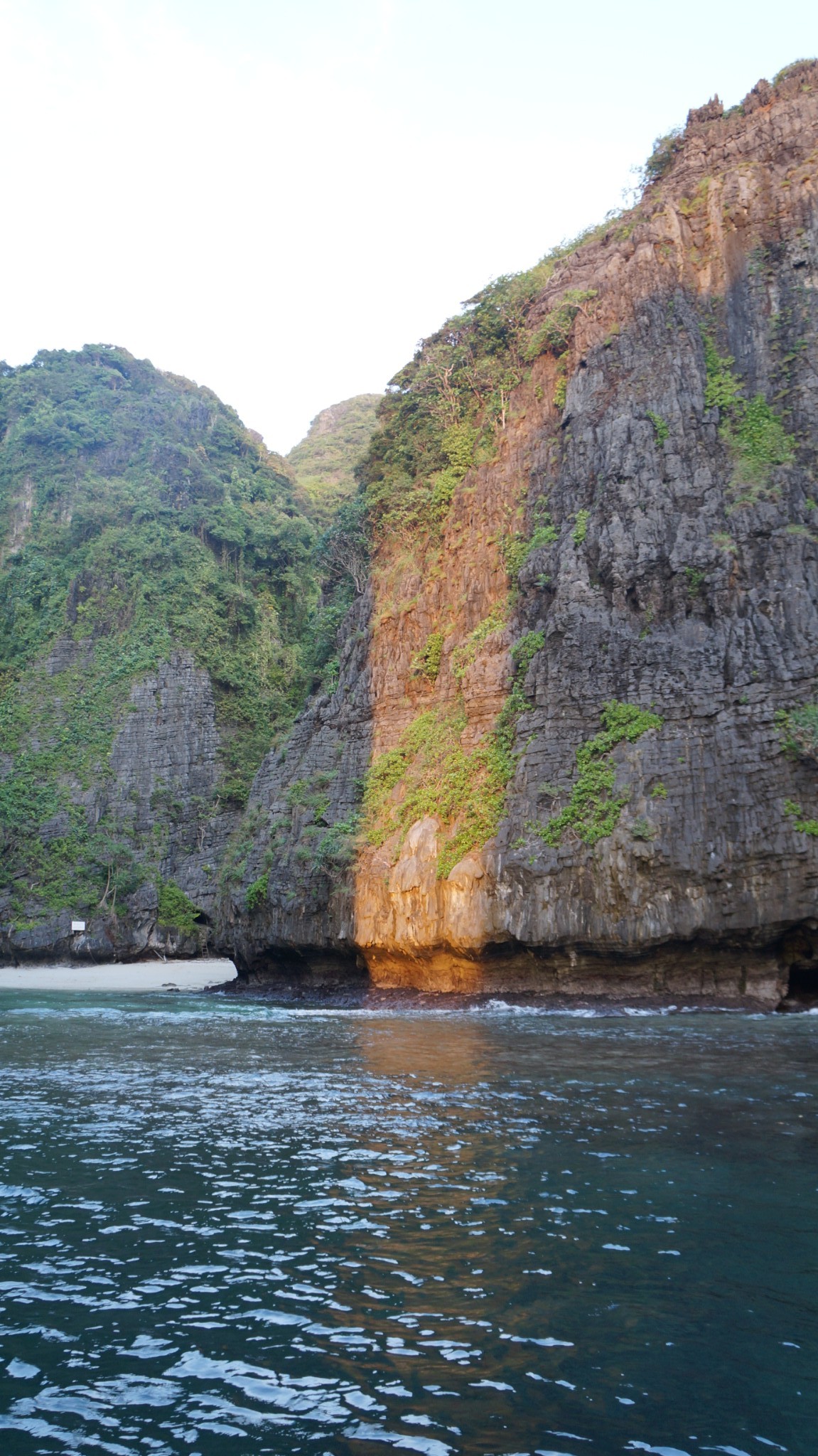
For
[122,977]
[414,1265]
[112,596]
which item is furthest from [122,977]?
[414,1265]

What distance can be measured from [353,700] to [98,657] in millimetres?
26358

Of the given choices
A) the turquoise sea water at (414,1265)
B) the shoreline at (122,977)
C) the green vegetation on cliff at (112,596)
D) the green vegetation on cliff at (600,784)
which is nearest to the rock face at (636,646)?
the green vegetation on cliff at (600,784)

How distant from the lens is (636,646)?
81.4ft

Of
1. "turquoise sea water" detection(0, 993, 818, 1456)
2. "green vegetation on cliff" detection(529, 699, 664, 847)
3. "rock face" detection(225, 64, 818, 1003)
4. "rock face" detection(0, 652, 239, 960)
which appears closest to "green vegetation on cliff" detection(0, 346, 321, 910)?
"rock face" detection(0, 652, 239, 960)

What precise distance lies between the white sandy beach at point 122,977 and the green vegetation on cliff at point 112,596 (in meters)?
3.85

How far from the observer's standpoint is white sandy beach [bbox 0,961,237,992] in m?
38.3

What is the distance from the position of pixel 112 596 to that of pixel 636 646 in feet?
130

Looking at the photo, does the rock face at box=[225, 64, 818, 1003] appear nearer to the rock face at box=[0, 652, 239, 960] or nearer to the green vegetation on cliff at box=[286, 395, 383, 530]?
the rock face at box=[0, 652, 239, 960]

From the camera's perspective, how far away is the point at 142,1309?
215 inches

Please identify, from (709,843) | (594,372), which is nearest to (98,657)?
(594,372)

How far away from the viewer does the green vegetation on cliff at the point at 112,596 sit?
48469 mm

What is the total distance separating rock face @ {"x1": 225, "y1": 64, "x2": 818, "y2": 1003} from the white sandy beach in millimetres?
6779

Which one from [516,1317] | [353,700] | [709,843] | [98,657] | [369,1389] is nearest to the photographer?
[369,1389]

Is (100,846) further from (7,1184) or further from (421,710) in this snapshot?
(7,1184)
